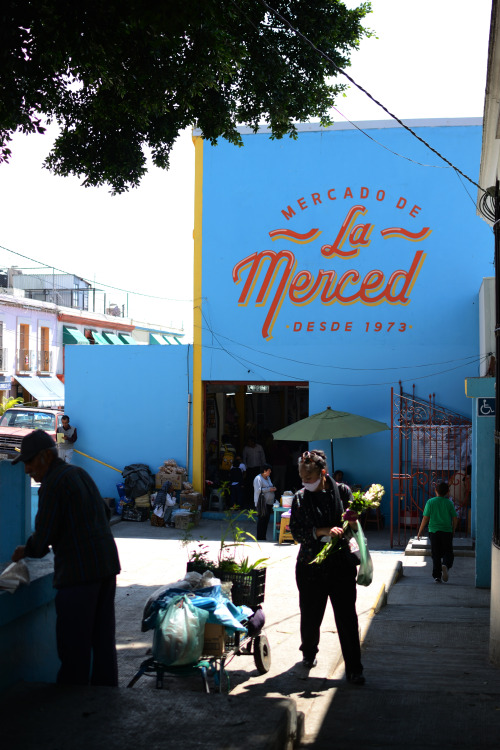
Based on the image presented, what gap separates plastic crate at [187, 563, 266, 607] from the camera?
21.8 ft

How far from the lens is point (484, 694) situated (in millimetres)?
5504

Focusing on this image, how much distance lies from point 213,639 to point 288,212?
13576 mm

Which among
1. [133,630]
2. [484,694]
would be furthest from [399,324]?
[484,694]

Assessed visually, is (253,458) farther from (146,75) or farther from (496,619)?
(496,619)

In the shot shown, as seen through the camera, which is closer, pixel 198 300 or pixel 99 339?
pixel 198 300

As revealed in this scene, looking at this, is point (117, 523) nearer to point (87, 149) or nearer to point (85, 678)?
point (87, 149)

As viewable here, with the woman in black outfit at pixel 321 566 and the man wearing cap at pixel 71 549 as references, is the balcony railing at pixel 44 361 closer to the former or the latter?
the woman in black outfit at pixel 321 566

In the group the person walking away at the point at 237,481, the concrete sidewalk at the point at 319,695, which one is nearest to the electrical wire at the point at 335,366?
the person walking away at the point at 237,481

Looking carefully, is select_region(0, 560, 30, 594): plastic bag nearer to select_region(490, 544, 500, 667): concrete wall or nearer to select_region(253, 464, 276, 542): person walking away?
select_region(490, 544, 500, 667): concrete wall

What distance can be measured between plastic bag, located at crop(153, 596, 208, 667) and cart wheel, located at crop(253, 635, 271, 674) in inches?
36.7

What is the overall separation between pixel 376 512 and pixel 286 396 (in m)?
6.40

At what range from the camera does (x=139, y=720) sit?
13.6ft

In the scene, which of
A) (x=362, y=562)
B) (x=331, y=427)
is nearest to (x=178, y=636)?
(x=362, y=562)

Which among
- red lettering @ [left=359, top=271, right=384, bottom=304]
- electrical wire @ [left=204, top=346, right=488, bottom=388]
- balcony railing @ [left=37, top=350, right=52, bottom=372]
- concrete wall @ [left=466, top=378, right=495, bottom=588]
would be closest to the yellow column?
electrical wire @ [left=204, top=346, right=488, bottom=388]
